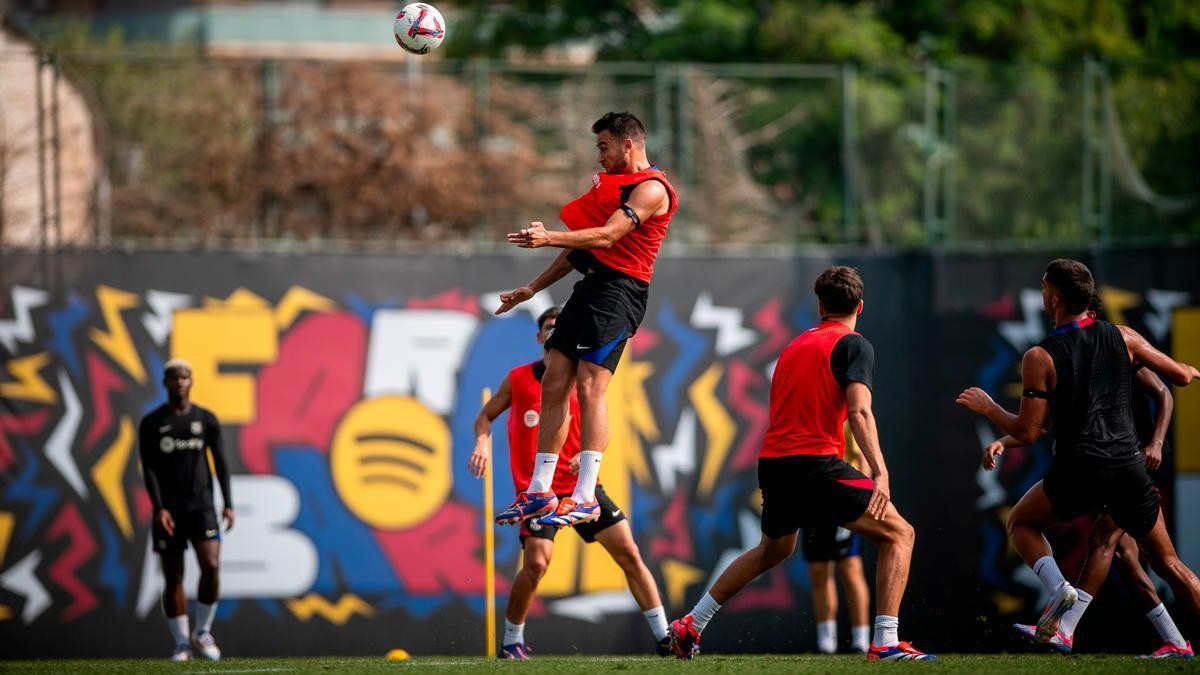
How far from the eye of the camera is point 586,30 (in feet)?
91.6

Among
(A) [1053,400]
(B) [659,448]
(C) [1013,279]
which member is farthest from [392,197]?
(A) [1053,400]

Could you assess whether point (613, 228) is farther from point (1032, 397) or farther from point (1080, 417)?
point (1080, 417)

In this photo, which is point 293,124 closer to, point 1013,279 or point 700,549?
point 700,549

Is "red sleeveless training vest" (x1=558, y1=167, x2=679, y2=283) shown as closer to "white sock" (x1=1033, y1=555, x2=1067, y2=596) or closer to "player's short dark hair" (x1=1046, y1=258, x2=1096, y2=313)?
"player's short dark hair" (x1=1046, y1=258, x2=1096, y2=313)

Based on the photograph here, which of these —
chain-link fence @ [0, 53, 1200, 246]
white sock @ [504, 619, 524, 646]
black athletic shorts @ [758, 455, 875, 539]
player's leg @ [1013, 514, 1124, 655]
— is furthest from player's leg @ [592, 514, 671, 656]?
chain-link fence @ [0, 53, 1200, 246]

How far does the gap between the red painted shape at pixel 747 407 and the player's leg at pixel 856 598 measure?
1.67 meters

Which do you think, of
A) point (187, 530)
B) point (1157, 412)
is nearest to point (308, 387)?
point (187, 530)

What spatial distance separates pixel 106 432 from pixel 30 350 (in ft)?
3.21

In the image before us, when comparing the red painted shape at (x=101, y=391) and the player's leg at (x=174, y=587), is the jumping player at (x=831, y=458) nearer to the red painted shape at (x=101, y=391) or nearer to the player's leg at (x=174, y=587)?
the player's leg at (x=174, y=587)

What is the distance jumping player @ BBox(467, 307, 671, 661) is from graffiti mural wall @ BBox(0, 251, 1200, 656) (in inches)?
121

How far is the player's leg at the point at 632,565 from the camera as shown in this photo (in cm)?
1034

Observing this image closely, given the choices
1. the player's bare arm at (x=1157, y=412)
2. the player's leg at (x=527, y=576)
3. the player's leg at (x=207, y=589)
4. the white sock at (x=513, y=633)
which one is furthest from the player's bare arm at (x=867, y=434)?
the player's leg at (x=207, y=589)

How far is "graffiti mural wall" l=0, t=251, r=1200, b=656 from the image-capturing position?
44.5 ft

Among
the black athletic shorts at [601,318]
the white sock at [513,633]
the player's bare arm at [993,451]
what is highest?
the black athletic shorts at [601,318]
